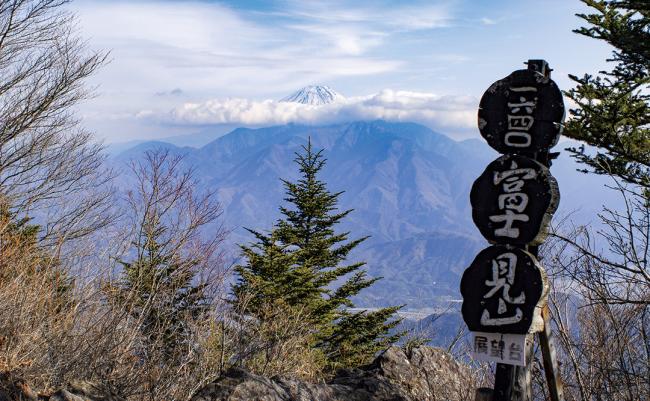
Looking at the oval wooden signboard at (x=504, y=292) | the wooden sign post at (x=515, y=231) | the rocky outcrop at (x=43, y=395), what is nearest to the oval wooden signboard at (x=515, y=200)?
the wooden sign post at (x=515, y=231)

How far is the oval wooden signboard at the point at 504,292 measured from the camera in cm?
433

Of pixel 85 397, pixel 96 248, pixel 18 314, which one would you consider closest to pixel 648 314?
pixel 85 397

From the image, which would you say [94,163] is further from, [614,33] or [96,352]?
[614,33]

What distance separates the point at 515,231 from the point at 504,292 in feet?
1.56

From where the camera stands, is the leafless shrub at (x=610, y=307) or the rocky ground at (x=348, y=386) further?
the leafless shrub at (x=610, y=307)

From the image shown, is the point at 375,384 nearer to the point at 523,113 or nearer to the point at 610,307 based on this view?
the point at 610,307

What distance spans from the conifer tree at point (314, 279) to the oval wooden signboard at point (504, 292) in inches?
434

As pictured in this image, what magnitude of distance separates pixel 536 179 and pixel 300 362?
7.67 meters

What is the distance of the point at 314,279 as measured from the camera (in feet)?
61.3

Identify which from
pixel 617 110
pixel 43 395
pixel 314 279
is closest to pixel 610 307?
pixel 617 110

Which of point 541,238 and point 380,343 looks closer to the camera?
point 541,238

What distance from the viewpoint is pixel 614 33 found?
7.10 m

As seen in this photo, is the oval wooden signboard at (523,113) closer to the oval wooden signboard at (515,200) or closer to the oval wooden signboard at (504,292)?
the oval wooden signboard at (515,200)

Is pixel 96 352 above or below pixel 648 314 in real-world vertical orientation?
below
